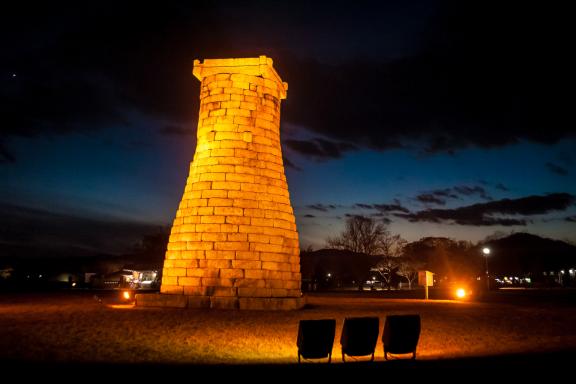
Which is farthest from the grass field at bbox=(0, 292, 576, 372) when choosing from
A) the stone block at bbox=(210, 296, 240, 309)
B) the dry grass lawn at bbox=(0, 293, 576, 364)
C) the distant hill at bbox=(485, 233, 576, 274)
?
the distant hill at bbox=(485, 233, 576, 274)

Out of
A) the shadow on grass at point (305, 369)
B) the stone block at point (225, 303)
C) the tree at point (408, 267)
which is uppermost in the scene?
the tree at point (408, 267)

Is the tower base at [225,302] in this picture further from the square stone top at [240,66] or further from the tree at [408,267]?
the tree at [408,267]

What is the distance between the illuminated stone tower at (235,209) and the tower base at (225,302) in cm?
3

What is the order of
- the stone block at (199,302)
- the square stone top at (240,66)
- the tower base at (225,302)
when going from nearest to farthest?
1. the tower base at (225,302)
2. the stone block at (199,302)
3. the square stone top at (240,66)

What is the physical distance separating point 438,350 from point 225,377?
5335 mm

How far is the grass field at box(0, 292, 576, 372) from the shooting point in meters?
8.88

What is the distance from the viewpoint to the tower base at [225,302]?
1541 cm

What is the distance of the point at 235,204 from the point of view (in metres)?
16.8

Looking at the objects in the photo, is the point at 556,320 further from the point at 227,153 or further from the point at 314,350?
the point at 227,153

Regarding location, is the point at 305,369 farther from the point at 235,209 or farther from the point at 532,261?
the point at 532,261

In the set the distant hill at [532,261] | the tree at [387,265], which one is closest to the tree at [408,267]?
the tree at [387,265]

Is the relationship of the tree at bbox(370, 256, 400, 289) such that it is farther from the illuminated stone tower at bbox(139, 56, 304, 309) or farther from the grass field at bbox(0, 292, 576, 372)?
the grass field at bbox(0, 292, 576, 372)

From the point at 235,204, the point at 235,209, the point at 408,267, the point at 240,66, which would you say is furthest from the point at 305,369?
the point at 408,267

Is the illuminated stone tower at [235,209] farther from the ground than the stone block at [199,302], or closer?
farther from the ground
